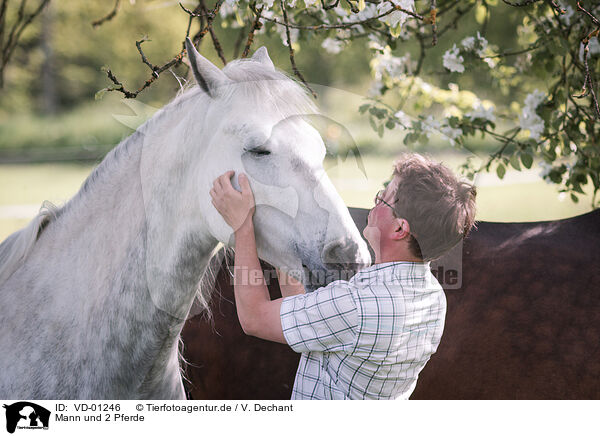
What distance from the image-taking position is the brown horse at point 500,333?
2.00 m

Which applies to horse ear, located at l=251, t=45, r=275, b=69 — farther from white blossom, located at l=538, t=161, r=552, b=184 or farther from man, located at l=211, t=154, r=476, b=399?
white blossom, located at l=538, t=161, r=552, b=184

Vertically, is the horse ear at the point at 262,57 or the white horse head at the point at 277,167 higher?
the horse ear at the point at 262,57

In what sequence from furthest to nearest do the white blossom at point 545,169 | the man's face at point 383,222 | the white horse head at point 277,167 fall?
1. the white blossom at point 545,169
2. the man's face at point 383,222
3. the white horse head at point 277,167

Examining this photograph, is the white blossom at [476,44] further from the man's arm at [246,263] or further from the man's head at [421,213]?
the man's arm at [246,263]

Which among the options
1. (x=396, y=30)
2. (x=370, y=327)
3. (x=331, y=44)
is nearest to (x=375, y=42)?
(x=331, y=44)

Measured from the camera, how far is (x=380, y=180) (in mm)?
4664

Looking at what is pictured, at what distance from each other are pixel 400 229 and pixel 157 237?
2.21 ft

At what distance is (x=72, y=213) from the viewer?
164 cm

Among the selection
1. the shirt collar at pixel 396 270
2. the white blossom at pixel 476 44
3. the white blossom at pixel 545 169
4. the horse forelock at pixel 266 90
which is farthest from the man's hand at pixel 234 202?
the white blossom at pixel 545 169

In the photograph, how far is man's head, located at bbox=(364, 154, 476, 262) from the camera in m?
1.40

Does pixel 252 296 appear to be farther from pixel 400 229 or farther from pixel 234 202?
pixel 400 229

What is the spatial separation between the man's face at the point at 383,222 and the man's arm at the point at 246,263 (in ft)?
1.05

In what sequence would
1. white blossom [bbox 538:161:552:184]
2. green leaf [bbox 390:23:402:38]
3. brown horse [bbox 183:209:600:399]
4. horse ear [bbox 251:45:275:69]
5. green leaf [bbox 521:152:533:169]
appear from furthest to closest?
white blossom [bbox 538:161:552:184] → green leaf [bbox 521:152:533:169] → brown horse [bbox 183:209:600:399] → green leaf [bbox 390:23:402:38] → horse ear [bbox 251:45:275:69]
